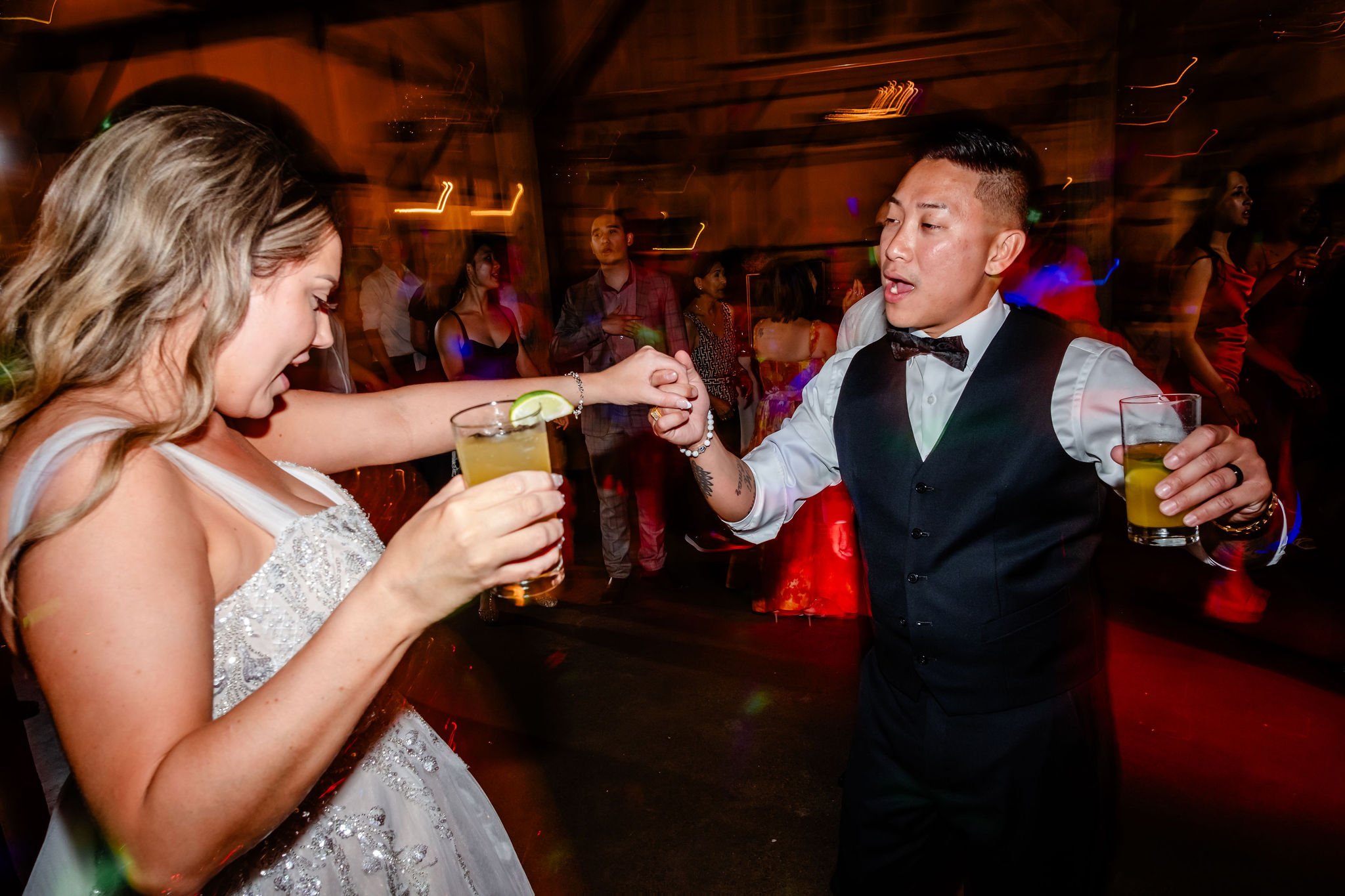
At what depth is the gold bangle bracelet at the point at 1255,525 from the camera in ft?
4.76

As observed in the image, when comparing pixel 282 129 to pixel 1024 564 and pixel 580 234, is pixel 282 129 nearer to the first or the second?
pixel 1024 564

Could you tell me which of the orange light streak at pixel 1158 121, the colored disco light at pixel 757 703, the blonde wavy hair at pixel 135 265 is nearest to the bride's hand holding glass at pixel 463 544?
the blonde wavy hair at pixel 135 265

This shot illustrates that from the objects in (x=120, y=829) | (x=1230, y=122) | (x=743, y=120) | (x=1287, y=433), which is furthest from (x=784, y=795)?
(x=743, y=120)

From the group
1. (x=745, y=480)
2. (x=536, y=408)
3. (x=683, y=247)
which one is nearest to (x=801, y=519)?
(x=745, y=480)

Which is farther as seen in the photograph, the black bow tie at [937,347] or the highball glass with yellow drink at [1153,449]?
the black bow tie at [937,347]

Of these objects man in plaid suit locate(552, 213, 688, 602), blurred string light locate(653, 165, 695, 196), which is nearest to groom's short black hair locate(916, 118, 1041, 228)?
man in plaid suit locate(552, 213, 688, 602)

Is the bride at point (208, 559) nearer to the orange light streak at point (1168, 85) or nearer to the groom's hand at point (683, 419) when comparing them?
the groom's hand at point (683, 419)

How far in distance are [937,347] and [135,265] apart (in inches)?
61.7

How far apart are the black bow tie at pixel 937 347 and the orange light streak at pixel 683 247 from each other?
12.2 m

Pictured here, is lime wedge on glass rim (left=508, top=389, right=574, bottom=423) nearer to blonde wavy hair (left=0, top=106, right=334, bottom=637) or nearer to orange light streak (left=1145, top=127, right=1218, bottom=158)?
blonde wavy hair (left=0, top=106, right=334, bottom=637)

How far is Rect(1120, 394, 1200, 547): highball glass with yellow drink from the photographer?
1.41 metres

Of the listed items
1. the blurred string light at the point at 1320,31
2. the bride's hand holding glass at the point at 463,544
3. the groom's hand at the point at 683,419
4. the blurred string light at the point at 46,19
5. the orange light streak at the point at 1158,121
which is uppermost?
the blurred string light at the point at 46,19

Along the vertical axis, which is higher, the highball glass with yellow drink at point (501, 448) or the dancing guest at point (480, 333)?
the highball glass with yellow drink at point (501, 448)

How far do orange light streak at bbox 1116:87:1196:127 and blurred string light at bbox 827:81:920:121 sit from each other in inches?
119
